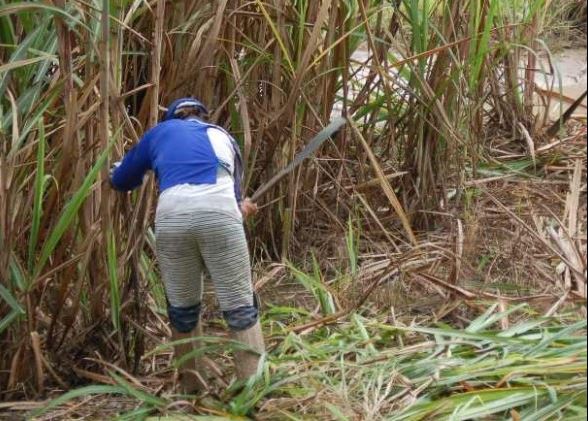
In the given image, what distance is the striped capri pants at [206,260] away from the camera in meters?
3.81

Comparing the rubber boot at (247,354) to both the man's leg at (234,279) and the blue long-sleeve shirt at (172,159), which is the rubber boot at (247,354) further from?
the blue long-sleeve shirt at (172,159)

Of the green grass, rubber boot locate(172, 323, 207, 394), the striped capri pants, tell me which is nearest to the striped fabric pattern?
the striped capri pants

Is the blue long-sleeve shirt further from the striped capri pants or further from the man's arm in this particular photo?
the striped capri pants

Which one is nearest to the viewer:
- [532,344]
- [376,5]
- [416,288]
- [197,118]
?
[532,344]

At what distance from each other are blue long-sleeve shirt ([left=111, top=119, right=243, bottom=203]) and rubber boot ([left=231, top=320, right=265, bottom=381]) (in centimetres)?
47

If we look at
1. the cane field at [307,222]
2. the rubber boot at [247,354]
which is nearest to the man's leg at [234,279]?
the rubber boot at [247,354]

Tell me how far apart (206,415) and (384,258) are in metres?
1.83

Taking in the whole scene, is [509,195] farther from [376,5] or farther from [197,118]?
[197,118]

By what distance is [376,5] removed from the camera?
5207 mm

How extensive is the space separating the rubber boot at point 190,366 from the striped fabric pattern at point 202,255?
13cm

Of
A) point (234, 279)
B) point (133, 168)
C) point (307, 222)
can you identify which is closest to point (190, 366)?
point (234, 279)

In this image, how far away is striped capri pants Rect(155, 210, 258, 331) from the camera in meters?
3.81

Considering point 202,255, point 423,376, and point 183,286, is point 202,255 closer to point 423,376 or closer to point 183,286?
point 183,286

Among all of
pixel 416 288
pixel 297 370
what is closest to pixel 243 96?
pixel 416 288
